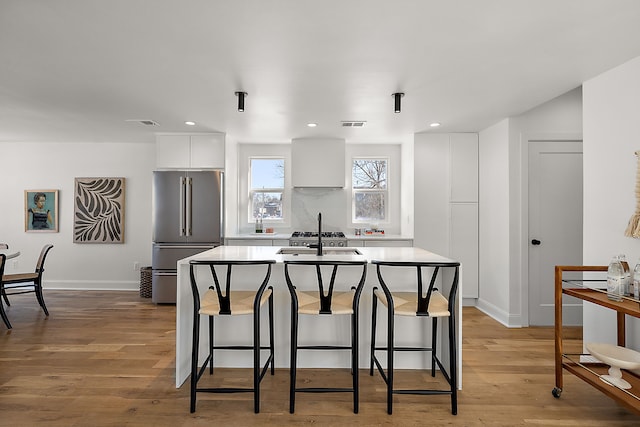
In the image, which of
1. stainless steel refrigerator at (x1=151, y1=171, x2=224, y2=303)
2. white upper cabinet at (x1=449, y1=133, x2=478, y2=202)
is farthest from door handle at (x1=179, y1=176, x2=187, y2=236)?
white upper cabinet at (x1=449, y1=133, x2=478, y2=202)

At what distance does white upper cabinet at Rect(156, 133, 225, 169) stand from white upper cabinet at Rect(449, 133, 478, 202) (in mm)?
3170

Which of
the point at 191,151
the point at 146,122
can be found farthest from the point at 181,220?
the point at 146,122

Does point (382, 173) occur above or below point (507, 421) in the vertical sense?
above

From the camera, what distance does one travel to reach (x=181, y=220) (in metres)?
4.84

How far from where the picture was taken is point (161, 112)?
3.94 metres

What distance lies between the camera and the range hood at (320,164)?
5.20 meters

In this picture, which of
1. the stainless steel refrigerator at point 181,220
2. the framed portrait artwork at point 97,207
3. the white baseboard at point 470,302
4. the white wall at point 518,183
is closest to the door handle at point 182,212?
the stainless steel refrigerator at point 181,220

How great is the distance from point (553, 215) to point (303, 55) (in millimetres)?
3350

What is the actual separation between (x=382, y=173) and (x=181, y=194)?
3068 millimetres

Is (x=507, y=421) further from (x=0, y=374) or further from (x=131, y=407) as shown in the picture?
(x=0, y=374)

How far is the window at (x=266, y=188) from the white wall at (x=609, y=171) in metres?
4.06

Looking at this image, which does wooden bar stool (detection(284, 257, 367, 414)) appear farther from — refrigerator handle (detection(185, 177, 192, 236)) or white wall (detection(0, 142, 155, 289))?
white wall (detection(0, 142, 155, 289))

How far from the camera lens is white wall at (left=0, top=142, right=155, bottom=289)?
5641 millimetres

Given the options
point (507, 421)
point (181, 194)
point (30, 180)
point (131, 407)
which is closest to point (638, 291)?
point (507, 421)
